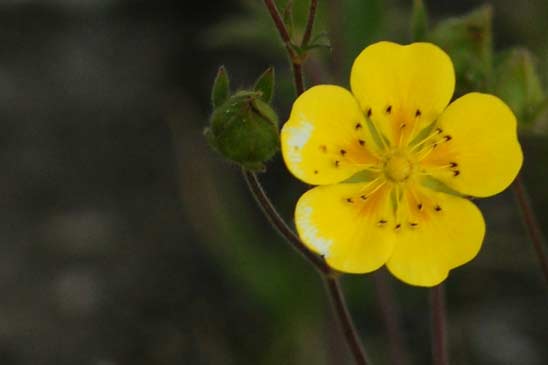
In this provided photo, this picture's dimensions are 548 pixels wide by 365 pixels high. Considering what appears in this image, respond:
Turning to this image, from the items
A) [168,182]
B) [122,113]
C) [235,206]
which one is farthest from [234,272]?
[122,113]

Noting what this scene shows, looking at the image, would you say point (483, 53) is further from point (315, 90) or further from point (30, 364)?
point (30, 364)

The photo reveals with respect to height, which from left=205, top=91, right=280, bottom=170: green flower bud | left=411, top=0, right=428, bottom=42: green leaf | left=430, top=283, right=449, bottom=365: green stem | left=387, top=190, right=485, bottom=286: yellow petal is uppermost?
left=205, top=91, right=280, bottom=170: green flower bud

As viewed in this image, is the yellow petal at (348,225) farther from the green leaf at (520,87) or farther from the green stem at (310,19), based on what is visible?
the green leaf at (520,87)

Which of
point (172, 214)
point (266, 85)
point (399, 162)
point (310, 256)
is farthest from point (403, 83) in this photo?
→ point (172, 214)

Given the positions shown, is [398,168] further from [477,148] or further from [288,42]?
[288,42]

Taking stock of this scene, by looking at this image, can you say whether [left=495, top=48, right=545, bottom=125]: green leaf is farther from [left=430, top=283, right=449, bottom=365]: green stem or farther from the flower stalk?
the flower stalk

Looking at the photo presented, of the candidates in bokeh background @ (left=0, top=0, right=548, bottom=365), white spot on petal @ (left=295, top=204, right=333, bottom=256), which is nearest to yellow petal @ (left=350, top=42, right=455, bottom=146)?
white spot on petal @ (left=295, top=204, right=333, bottom=256)
